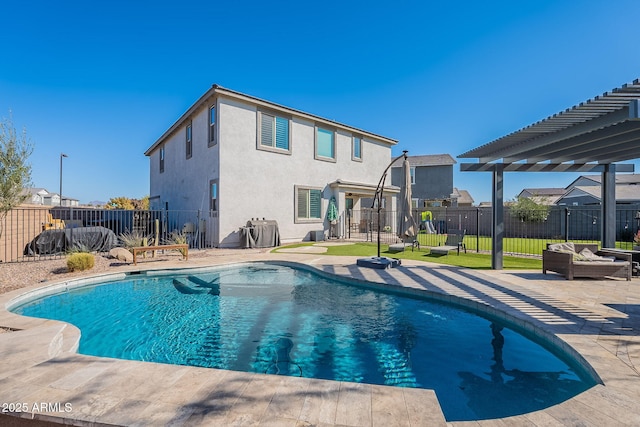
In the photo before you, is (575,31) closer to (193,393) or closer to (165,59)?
(193,393)

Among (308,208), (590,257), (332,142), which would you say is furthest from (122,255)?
(590,257)

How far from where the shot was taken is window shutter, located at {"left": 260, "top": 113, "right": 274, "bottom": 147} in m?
15.2

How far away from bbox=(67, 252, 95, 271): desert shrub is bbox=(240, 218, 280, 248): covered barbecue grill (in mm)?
6293

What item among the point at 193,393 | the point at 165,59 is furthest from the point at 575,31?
the point at 165,59

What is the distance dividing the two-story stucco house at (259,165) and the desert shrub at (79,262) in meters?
5.48

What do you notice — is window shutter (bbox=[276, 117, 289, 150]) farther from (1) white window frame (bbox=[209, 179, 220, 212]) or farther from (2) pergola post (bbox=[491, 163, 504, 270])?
(2) pergola post (bbox=[491, 163, 504, 270])

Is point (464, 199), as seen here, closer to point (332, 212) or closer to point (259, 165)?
point (332, 212)

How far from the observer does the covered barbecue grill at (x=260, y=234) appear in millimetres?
14352

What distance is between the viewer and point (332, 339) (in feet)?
15.8

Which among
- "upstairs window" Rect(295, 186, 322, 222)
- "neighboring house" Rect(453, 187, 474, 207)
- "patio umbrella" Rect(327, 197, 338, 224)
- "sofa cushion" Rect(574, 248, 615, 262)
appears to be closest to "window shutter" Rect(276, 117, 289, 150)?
"upstairs window" Rect(295, 186, 322, 222)

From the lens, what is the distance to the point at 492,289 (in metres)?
6.56

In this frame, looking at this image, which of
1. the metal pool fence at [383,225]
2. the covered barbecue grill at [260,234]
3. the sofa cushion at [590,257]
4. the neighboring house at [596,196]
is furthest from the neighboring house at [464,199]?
the sofa cushion at [590,257]

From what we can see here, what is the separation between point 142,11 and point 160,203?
14383 millimetres

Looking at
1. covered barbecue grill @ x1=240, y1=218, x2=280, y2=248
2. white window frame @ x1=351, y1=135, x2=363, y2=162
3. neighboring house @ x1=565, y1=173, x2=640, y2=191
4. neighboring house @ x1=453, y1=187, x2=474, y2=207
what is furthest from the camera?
neighboring house @ x1=453, y1=187, x2=474, y2=207
